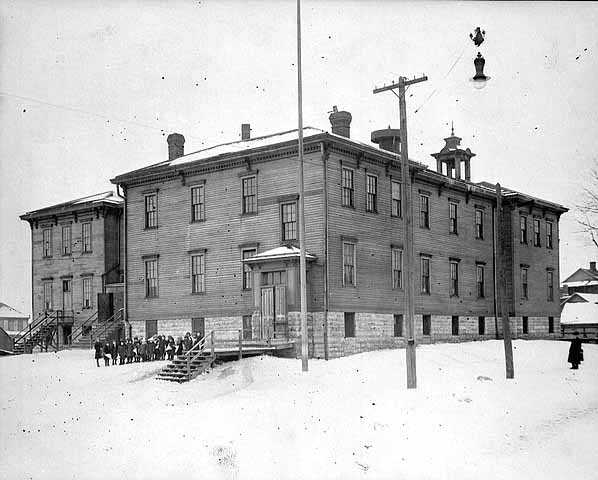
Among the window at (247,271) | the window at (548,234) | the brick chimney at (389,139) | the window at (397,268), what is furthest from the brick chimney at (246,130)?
the window at (548,234)

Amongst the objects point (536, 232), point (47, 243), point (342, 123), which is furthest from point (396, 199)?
point (47, 243)

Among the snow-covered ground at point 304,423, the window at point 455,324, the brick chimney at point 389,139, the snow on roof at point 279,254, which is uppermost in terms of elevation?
the brick chimney at point 389,139

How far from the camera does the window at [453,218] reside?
43656 mm

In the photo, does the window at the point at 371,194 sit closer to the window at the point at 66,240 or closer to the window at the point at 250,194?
the window at the point at 250,194

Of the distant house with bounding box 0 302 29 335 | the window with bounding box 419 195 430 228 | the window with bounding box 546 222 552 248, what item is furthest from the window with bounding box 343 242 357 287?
the distant house with bounding box 0 302 29 335

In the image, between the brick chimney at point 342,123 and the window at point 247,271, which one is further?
the brick chimney at point 342,123

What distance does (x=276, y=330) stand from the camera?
33719 millimetres

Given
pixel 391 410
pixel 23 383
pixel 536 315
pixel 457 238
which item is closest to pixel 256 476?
pixel 391 410

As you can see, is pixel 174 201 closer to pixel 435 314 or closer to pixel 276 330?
pixel 276 330

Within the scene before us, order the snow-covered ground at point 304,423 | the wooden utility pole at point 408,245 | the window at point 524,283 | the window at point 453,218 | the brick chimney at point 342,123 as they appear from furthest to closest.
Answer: the window at point 524,283 → the window at point 453,218 → the brick chimney at point 342,123 → the wooden utility pole at point 408,245 → the snow-covered ground at point 304,423

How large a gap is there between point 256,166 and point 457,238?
13544 mm

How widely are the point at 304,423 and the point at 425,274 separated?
800 inches

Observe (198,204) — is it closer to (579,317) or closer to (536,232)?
(536,232)

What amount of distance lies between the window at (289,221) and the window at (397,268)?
19.3 feet
